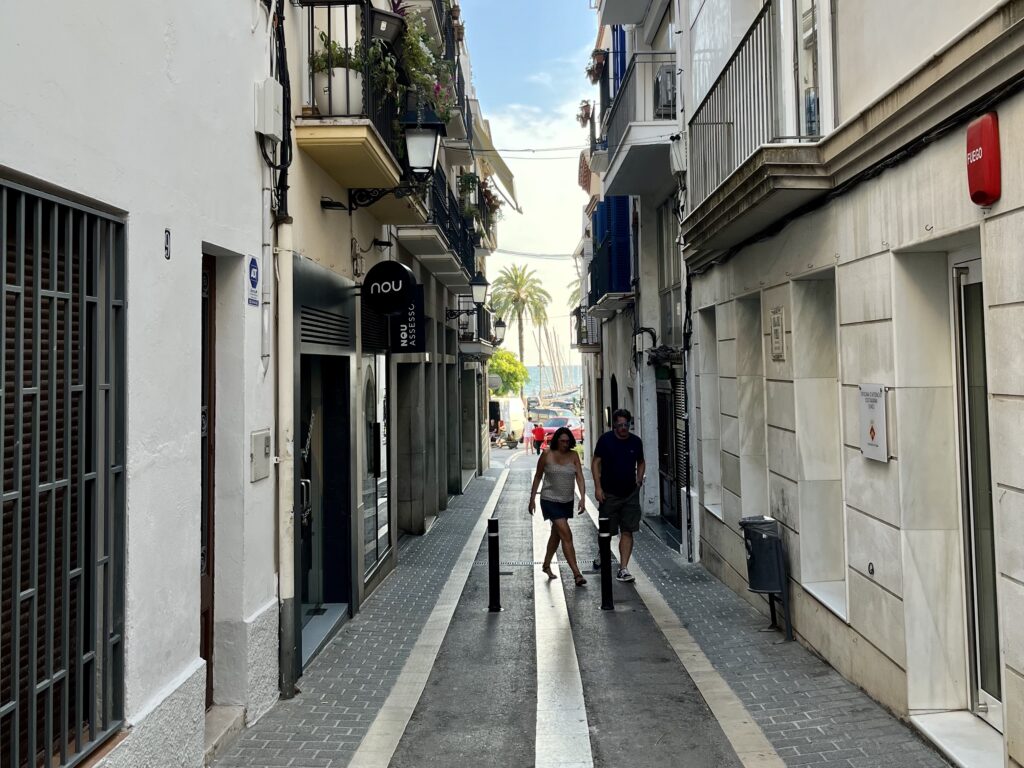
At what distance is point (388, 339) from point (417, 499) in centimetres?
429

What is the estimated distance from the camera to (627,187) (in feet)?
47.4

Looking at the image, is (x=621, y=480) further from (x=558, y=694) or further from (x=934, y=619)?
(x=934, y=619)

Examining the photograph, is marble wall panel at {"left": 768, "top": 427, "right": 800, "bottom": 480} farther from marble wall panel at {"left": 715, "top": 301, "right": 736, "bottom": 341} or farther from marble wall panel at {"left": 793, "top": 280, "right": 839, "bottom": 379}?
marble wall panel at {"left": 715, "top": 301, "right": 736, "bottom": 341}

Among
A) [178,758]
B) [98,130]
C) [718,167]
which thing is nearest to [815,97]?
[718,167]

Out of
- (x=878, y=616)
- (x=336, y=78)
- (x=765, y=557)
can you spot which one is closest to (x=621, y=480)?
(x=765, y=557)

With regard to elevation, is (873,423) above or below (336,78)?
below

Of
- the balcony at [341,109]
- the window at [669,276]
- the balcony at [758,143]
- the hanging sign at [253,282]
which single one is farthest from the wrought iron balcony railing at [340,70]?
the window at [669,276]

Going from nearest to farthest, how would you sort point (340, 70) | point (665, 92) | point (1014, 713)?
point (1014, 713) < point (340, 70) < point (665, 92)

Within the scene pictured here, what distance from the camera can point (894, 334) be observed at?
5488 millimetres

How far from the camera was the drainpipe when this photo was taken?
6.55 m

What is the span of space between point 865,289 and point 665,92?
852 cm

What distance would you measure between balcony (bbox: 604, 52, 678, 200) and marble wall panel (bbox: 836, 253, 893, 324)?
6249 mm

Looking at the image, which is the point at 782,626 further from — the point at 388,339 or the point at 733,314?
the point at 388,339

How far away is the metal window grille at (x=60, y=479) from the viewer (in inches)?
135
